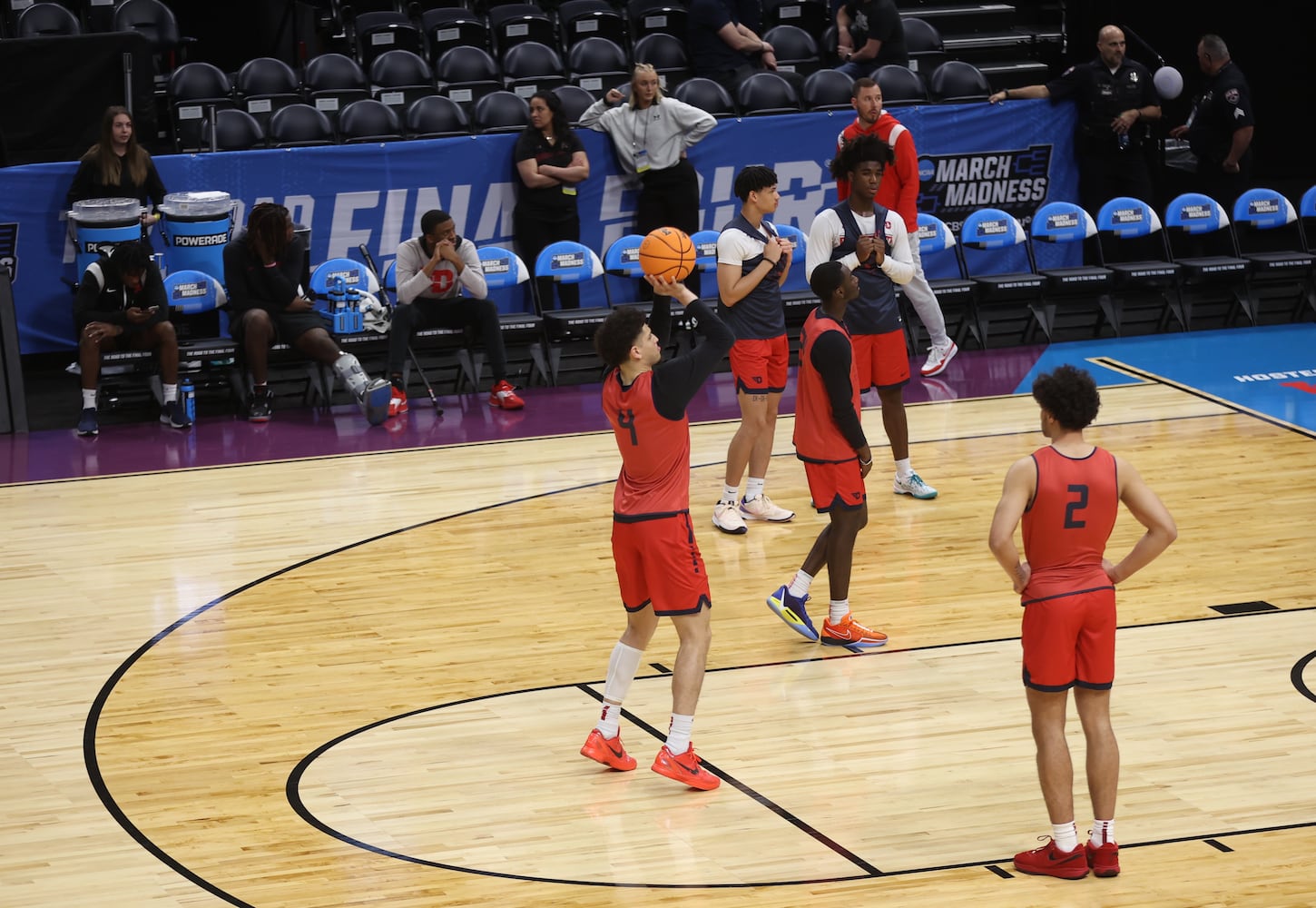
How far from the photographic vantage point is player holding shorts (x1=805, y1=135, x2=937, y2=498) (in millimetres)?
9469

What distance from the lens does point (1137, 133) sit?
15664 millimetres

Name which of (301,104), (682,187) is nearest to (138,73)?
(301,104)

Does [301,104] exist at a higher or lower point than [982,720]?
higher

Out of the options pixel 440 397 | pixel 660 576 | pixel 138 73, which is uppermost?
pixel 138 73

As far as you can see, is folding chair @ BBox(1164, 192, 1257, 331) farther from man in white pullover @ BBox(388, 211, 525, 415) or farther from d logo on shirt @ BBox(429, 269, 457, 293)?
d logo on shirt @ BBox(429, 269, 457, 293)

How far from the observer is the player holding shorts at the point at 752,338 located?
9445 millimetres

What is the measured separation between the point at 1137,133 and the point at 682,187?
14.3 ft

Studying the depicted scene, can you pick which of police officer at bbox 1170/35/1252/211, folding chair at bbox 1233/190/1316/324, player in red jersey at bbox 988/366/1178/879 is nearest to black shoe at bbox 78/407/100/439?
player in red jersey at bbox 988/366/1178/879

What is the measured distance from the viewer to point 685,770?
655 cm

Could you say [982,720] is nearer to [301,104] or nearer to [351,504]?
[351,504]

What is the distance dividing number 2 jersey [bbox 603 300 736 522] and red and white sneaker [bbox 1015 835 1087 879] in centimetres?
179

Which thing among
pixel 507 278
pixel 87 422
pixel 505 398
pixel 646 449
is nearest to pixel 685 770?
pixel 646 449

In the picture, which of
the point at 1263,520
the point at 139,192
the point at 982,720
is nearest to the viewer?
the point at 982,720

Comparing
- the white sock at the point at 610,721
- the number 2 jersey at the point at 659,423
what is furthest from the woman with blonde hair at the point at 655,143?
the white sock at the point at 610,721
